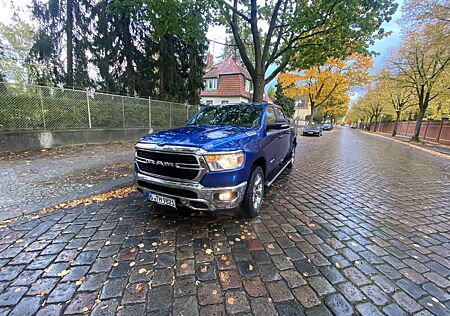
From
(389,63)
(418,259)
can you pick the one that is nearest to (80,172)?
(418,259)

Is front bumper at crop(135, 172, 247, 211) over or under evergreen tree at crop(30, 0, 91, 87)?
under

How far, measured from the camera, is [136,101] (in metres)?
11.0

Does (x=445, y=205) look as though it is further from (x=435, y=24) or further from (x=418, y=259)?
(x=435, y=24)

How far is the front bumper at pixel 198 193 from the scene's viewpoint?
265 centimetres

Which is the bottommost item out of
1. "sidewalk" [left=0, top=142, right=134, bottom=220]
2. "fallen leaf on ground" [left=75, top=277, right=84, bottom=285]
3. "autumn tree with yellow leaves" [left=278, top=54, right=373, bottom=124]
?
"sidewalk" [left=0, top=142, right=134, bottom=220]

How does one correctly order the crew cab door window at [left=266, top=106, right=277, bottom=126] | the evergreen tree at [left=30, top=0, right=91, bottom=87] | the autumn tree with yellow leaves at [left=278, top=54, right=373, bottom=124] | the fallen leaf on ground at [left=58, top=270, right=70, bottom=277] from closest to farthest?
the fallen leaf on ground at [left=58, top=270, right=70, bottom=277], the crew cab door window at [left=266, top=106, right=277, bottom=126], the evergreen tree at [left=30, top=0, right=91, bottom=87], the autumn tree with yellow leaves at [left=278, top=54, right=373, bottom=124]

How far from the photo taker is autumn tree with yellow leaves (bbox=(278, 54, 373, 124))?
2145cm

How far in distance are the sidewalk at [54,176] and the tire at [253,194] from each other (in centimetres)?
295

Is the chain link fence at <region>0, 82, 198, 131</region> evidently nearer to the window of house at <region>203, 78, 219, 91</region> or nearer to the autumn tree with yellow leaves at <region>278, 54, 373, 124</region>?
the window of house at <region>203, 78, 219, 91</region>

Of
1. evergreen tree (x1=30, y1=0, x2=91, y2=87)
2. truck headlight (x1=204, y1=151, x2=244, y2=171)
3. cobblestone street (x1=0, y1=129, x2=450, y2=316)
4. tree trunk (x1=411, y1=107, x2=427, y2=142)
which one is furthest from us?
tree trunk (x1=411, y1=107, x2=427, y2=142)

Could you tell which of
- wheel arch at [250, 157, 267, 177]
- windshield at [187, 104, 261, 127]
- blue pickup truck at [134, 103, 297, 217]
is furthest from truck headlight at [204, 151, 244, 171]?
windshield at [187, 104, 261, 127]

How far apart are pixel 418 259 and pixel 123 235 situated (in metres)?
3.69

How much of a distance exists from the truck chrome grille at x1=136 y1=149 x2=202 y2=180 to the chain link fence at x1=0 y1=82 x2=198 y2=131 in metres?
7.09

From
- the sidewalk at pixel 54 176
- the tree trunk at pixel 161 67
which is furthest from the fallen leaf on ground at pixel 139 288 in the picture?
the tree trunk at pixel 161 67
